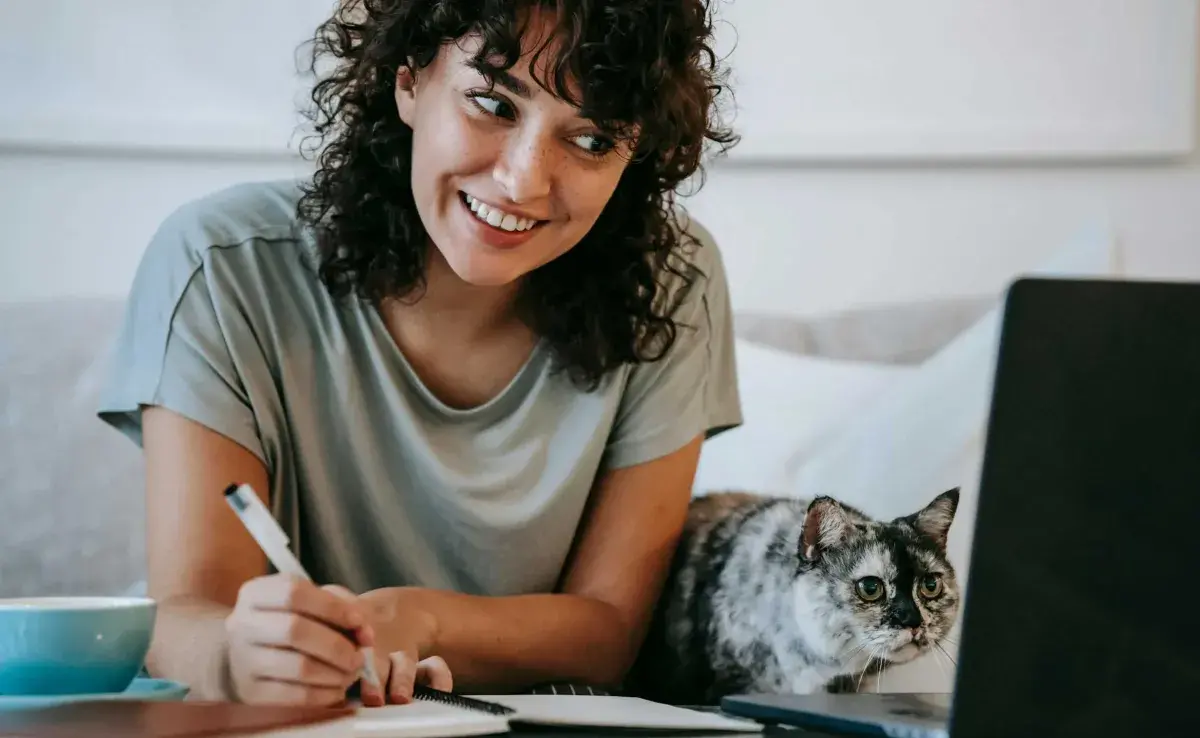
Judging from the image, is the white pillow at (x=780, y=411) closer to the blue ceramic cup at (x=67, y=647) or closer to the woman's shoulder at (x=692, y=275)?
the woman's shoulder at (x=692, y=275)

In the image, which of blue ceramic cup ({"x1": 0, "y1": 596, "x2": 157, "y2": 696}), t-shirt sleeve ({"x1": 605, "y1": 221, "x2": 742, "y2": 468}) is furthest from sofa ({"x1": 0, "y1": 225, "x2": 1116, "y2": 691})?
blue ceramic cup ({"x1": 0, "y1": 596, "x2": 157, "y2": 696})

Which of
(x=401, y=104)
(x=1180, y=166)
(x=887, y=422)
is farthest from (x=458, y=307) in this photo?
(x=1180, y=166)

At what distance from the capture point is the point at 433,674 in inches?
36.7

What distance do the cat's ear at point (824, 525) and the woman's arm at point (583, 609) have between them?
0.25 m

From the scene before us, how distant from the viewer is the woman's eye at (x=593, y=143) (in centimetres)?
116

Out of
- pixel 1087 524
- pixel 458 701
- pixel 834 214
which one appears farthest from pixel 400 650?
pixel 834 214

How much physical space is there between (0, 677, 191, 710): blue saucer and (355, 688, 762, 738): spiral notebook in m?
0.12

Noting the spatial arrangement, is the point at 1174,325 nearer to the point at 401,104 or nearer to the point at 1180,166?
the point at 401,104

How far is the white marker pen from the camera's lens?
736 millimetres

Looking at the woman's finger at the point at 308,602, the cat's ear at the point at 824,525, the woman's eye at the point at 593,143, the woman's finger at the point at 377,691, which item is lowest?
the woman's finger at the point at 377,691

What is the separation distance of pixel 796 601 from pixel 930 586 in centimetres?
13

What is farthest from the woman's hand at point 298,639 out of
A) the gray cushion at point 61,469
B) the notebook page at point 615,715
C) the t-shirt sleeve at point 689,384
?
the gray cushion at point 61,469

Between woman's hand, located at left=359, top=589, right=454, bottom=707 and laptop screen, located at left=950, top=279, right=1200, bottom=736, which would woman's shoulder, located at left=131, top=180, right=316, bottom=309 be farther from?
laptop screen, located at left=950, top=279, right=1200, bottom=736

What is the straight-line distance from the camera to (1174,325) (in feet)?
1.65
